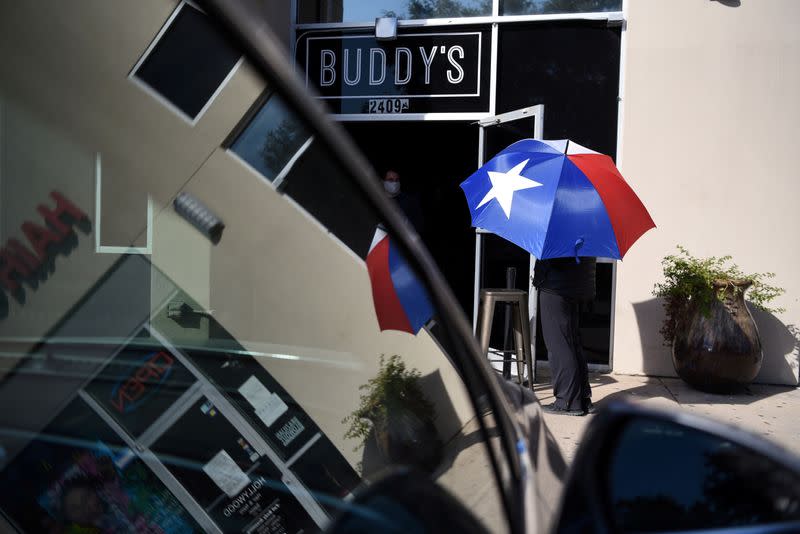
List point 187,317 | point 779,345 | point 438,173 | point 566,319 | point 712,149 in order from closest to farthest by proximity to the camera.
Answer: point 187,317, point 566,319, point 779,345, point 712,149, point 438,173

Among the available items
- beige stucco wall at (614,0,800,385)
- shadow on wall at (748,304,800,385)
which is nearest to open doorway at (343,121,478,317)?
beige stucco wall at (614,0,800,385)

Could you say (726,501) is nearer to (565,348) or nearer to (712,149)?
(565,348)

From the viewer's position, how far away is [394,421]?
974 millimetres

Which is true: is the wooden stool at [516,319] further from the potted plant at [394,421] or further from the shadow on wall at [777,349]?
the potted plant at [394,421]

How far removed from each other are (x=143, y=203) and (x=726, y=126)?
20.5ft

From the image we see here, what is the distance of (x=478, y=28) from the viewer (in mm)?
6625

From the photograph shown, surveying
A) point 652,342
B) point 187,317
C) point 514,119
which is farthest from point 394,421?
point 652,342

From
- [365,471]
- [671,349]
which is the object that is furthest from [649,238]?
[365,471]

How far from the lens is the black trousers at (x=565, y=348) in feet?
16.0

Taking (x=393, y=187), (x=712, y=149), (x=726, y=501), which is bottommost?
(x=726, y=501)

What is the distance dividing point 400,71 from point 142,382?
20.4ft

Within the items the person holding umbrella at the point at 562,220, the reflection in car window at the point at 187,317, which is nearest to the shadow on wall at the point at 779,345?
the person holding umbrella at the point at 562,220

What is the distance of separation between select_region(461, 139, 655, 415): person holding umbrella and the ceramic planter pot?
1.15 meters

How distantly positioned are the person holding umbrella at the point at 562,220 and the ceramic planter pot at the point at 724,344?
1153 millimetres
